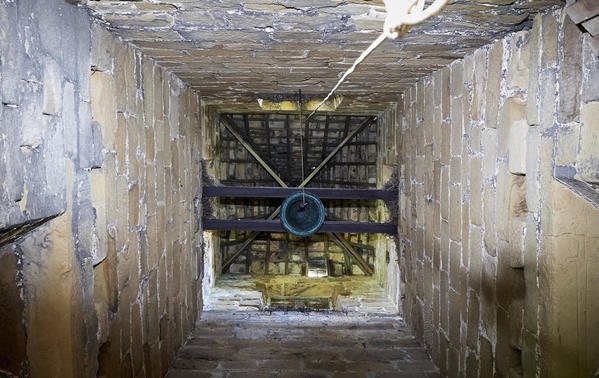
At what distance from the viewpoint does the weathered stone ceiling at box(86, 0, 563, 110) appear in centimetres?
186

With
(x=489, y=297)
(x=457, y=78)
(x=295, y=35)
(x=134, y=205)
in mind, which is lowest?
(x=489, y=297)

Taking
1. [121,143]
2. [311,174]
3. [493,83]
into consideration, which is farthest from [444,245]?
[311,174]

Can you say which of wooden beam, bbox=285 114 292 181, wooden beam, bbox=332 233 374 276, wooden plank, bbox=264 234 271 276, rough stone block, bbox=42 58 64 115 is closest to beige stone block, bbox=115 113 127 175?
rough stone block, bbox=42 58 64 115

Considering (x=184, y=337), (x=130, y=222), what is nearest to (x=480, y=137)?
(x=130, y=222)

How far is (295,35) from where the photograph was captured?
2279 mm

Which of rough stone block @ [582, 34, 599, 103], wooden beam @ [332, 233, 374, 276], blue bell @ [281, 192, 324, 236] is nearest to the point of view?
rough stone block @ [582, 34, 599, 103]

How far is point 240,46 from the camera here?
2486 millimetres

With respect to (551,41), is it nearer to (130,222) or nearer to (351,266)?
(130,222)

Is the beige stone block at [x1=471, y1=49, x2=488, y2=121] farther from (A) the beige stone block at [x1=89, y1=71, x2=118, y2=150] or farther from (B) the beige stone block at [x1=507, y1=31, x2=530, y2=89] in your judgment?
(A) the beige stone block at [x1=89, y1=71, x2=118, y2=150]

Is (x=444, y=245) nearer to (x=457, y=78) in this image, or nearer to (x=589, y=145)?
(x=457, y=78)

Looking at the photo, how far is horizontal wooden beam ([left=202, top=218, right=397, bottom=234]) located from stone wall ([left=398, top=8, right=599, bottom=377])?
1286mm

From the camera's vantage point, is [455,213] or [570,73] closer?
[570,73]

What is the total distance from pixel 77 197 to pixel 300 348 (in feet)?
8.77

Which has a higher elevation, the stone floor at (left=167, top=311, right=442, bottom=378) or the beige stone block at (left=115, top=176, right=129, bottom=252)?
the beige stone block at (left=115, top=176, right=129, bottom=252)
